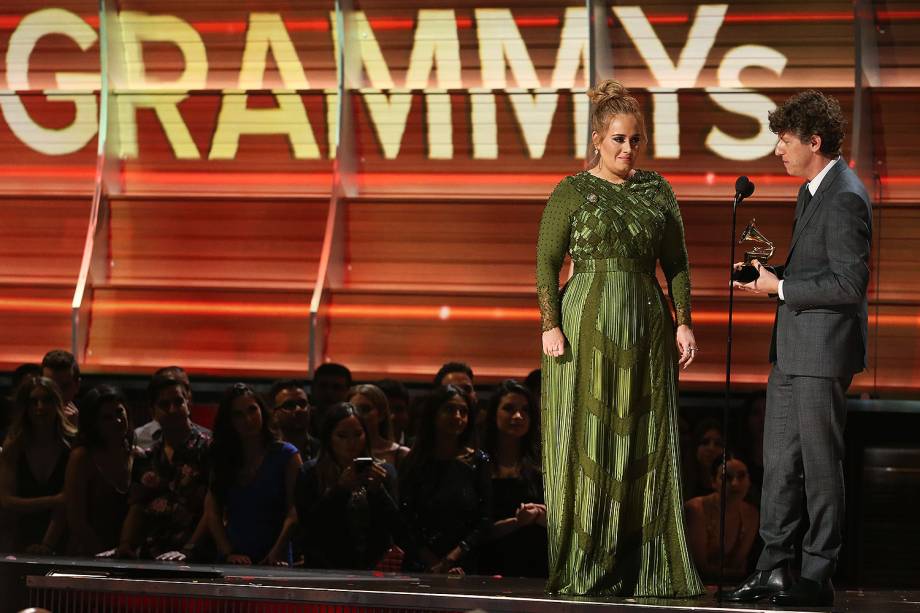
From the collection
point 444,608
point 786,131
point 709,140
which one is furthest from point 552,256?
point 709,140

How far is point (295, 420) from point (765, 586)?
260 cm

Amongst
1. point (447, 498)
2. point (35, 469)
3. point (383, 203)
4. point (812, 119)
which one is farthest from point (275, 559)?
point (383, 203)

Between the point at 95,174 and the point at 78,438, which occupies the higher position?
the point at 95,174

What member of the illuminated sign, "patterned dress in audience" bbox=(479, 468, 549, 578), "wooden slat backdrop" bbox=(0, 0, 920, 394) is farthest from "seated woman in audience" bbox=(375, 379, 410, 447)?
the illuminated sign

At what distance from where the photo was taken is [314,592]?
164 inches

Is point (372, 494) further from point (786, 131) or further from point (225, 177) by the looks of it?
point (225, 177)

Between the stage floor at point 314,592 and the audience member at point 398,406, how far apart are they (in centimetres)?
211

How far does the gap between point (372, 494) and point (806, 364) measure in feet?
6.04

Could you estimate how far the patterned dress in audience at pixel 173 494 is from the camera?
18.4ft

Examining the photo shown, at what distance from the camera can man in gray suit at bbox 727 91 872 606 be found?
4016 mm

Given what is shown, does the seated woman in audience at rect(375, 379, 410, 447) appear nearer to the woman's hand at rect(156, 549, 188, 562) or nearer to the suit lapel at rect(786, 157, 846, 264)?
the woman's hand at rect(156, 549, 188, 562)

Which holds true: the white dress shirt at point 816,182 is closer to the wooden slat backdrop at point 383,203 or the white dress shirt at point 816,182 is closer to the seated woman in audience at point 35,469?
the seated woman in audience at point 35,469

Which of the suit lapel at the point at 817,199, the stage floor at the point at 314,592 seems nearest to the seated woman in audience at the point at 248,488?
the stage floor at the point at 314,592

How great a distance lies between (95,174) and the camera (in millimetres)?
8273
